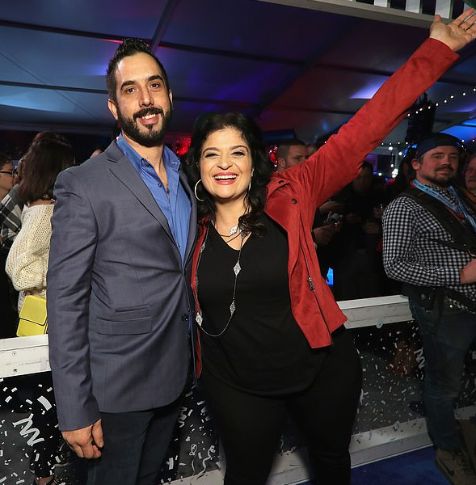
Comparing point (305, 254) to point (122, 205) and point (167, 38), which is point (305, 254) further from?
point (167, 38)

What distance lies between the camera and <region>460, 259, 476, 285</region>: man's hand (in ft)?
6.62

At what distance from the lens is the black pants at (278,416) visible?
1455 mm

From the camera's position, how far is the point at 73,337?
1.22 meters

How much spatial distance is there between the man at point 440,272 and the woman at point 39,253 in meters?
1.86

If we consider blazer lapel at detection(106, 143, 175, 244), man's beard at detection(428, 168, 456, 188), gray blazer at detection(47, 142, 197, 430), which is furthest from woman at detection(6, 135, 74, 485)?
man's beard at detection(428, 168, 456, 188)

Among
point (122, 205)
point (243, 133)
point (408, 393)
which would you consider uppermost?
point (243, 133)

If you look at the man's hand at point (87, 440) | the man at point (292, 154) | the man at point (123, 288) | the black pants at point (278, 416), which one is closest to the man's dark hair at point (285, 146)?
the man at point (292, 154)

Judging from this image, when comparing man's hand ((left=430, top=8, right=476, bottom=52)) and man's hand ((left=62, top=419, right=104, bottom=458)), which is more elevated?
man's hand ((left=430, top=8, right=476, bottom=52))

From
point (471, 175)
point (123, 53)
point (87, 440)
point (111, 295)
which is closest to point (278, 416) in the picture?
point (87, 440)

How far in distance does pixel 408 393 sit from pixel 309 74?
428 cm

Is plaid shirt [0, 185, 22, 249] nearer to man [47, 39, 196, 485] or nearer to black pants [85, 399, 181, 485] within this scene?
man [47, 39, 196, 485]

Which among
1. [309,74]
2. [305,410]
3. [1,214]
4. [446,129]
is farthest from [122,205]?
[446,129]

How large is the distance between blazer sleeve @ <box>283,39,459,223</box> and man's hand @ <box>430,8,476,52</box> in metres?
0.03

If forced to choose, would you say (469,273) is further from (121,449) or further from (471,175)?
(121,449)
